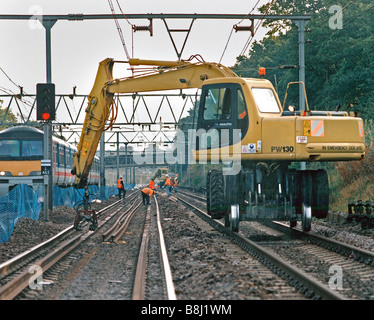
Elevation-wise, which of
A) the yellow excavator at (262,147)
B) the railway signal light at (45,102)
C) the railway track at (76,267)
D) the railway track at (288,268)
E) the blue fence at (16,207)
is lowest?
the railway track at (76,267)

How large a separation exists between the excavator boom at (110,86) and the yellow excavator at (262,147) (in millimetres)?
590

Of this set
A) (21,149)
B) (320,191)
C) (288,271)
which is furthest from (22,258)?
(21,149)

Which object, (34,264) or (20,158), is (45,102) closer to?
(34,264)

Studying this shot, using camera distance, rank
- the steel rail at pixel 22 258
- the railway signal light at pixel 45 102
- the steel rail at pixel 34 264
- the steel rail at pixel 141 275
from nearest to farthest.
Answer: the steel rail at pixel 141 275 → the steel rail at pixel 34 264 → the steel rail at pixel 22 258 → the railway signal light at pixel 45 102

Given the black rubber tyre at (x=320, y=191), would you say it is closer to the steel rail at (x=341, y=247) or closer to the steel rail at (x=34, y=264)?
the steel rail at (x=341, y=247)

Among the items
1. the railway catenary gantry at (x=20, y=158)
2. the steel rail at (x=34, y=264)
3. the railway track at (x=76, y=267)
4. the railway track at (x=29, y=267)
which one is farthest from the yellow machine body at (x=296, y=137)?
the railway catenary gantry at (x=20, y=158)

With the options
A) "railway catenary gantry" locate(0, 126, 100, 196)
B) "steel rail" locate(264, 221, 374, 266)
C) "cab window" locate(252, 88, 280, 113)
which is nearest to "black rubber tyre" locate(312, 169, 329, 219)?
"steel rail" locate(264, 221, 374, 266)

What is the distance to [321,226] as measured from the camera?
15867mm

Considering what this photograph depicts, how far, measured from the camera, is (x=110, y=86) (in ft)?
52.4

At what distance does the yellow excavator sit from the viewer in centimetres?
1204

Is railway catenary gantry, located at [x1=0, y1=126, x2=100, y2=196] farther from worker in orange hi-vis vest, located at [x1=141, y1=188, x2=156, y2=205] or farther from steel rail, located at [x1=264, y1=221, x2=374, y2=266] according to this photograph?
steel rail, located at [x1=264, y1=221, x2=374, y2=266]

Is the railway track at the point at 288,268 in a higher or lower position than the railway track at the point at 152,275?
higher

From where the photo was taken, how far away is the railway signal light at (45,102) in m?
16.9

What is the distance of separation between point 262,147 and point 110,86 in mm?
5638
